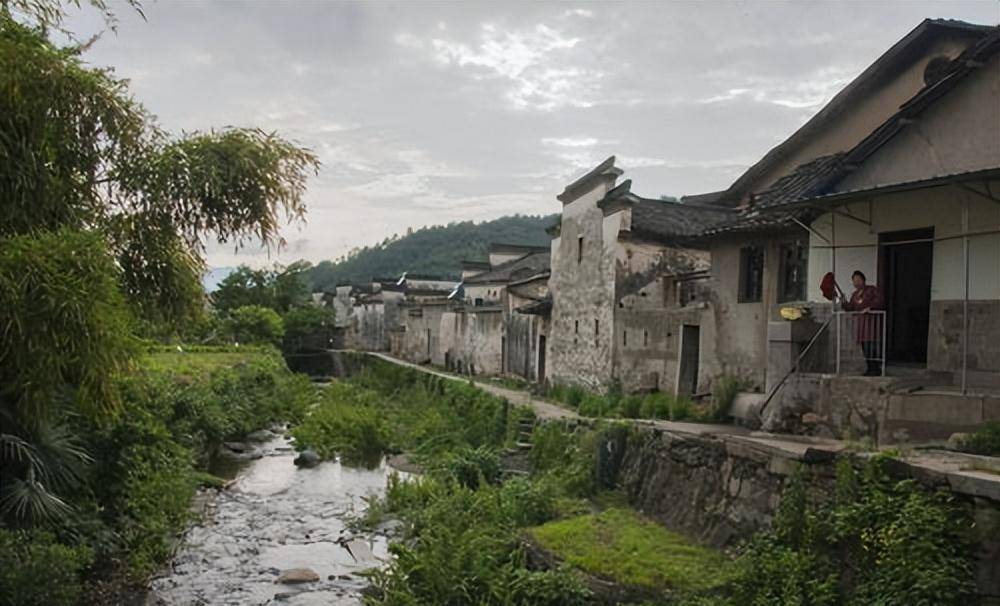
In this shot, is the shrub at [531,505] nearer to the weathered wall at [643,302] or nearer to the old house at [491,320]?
the weathered wall at [643,302]

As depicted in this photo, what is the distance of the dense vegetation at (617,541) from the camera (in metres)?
6.12

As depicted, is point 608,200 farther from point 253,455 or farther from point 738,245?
point 253,455

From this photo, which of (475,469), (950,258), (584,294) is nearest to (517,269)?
(584,294)

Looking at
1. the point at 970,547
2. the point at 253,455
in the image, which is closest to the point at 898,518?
the point at 970,547

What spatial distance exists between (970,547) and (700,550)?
349cm

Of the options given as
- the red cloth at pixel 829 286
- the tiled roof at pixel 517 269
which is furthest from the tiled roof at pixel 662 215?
the tiled roof at pixel 517 269

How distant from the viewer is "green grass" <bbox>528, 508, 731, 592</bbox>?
8.11 meters

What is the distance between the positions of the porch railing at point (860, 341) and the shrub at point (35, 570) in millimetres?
8882

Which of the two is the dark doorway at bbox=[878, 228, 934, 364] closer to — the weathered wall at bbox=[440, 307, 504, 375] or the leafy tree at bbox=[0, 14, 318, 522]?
the leafy tree at bbox=[0, 14, 318, 522]

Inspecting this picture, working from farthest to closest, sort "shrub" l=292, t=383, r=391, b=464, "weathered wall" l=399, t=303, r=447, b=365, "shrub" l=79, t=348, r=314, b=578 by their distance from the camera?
"weathered wall" l=399, t=303, r=447, b=365 < "shrub" l=292, t=383, r=391, b=464 < "shrub" l=79, t=348, r=314, b=578

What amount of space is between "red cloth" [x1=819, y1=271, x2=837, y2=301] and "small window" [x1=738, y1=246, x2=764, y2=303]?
298 cm

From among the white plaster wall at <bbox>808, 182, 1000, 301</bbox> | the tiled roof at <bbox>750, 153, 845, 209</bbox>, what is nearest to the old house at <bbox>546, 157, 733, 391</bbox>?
the tiled roof at <bbox>750, 153, 845, 209</bbox>

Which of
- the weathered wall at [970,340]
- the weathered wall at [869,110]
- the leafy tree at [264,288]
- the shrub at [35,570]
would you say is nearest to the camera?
the shrub at [35,570]

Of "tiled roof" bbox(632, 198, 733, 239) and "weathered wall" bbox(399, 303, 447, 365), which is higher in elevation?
"tiled roof" bbox(632, 198, 733, 239)
